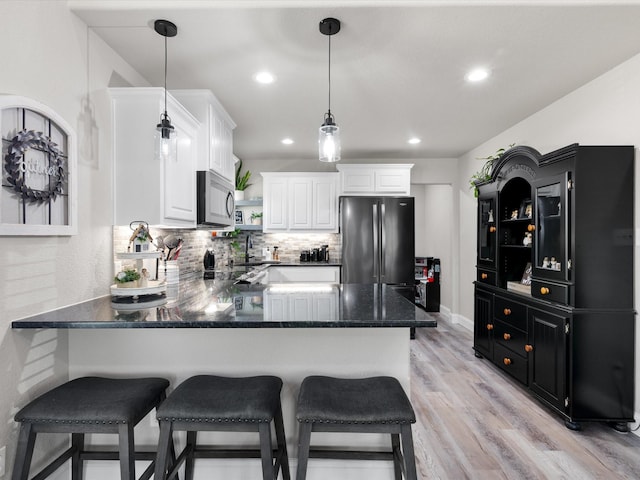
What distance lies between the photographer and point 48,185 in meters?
1.69

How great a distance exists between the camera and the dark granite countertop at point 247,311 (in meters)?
1.40

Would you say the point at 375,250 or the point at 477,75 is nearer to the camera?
the point at 477,75

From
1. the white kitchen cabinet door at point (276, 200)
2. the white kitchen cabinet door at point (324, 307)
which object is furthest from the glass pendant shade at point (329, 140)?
the white kitchen cabinet door at point (276, 200)

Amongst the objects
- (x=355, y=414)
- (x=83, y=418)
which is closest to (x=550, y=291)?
(x=355, y=414)

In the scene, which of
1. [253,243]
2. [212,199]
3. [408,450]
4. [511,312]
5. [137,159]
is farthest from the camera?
[253,243]

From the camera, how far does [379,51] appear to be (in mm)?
2303

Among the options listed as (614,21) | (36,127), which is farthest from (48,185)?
(614,21)

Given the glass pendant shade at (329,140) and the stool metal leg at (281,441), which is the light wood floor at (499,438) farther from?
the glass pendant shade at (329,140)

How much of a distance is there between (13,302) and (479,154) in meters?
4.97

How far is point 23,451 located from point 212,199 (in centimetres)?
197

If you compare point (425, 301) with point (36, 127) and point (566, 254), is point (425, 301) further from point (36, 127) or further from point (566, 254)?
point (36, 127)

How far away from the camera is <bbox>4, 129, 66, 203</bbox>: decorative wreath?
1507mm

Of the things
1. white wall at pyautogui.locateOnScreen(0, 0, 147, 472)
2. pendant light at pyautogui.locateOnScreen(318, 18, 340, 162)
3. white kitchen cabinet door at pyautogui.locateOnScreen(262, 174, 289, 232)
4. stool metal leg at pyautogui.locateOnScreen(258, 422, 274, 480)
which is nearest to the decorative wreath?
white wall at pyautogui.locateOnScreen(0, 0, 147, 472)

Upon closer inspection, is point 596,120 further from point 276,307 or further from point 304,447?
point 304,447
